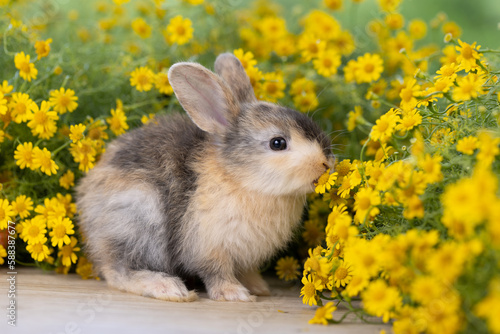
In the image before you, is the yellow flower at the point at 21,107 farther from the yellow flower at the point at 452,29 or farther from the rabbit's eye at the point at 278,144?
the yellow flower at the point at 452,29

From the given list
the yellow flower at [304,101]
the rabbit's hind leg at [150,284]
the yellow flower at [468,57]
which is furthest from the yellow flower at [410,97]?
the rabbit's hind leg at [150,284]

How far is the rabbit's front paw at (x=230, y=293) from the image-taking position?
81.9 inches

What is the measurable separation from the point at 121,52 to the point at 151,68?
0.69 feet

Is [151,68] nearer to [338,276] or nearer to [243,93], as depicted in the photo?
[243,93]

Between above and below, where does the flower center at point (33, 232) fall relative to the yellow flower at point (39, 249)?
above

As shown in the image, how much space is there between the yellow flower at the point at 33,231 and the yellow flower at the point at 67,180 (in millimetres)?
250

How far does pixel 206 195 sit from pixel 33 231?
2.29 ft

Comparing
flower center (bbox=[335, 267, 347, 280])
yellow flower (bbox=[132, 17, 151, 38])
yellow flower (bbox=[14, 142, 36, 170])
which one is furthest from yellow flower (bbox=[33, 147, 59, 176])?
flower center (bbox=[335, 267, 347, 280])

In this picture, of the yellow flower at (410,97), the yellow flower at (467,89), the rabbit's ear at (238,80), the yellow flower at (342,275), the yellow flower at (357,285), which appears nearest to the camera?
the yellow flower at (357,285)

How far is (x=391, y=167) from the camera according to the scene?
1.72 meters

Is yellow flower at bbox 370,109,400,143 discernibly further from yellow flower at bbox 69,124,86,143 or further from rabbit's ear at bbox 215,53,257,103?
yellow flower at bbox 69,124,86,143

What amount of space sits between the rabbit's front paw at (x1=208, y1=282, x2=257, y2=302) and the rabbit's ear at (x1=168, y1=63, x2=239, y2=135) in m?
0.61

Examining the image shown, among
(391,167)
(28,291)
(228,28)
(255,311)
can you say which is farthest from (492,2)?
(28,291)

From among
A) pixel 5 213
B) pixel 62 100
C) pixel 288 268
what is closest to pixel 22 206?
pixel 5 213
